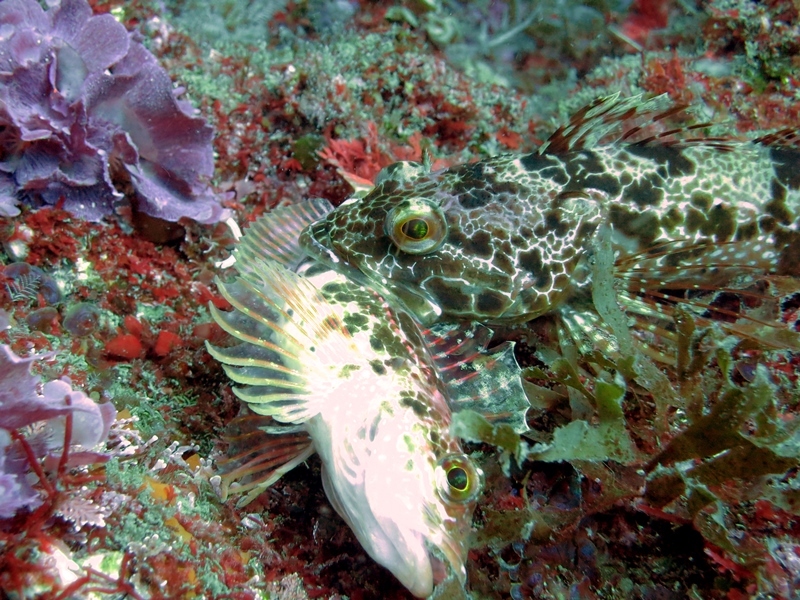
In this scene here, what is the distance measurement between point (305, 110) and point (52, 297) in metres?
2.87

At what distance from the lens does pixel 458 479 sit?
8.30 ft

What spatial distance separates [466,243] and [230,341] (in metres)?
1.68

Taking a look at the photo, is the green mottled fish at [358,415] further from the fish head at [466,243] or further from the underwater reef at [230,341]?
the fish head at [466,243]

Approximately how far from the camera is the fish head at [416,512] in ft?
7.78

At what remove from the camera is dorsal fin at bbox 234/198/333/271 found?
3.74 m

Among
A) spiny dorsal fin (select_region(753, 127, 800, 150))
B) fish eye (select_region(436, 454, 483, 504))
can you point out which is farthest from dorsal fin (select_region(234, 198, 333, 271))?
spiny dorsal fin (select_region(753, 127, 800, 150))

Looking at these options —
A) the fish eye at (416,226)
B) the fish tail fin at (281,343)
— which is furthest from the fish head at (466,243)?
the fish tail fin at (281,343)

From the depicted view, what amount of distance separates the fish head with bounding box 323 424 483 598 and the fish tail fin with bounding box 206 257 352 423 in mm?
463

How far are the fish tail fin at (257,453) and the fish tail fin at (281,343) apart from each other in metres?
0.27

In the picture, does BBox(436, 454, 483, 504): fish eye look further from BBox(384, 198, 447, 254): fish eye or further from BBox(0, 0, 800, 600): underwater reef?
BBox(384, 198, 447, 254): fish eye

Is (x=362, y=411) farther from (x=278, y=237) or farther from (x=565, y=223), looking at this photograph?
(x=565, y=223)

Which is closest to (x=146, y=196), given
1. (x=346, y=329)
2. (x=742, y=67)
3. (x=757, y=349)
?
(x=346, y=329)

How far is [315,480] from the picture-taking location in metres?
3.17

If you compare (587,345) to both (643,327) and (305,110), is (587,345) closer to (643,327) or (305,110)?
(643,327)
